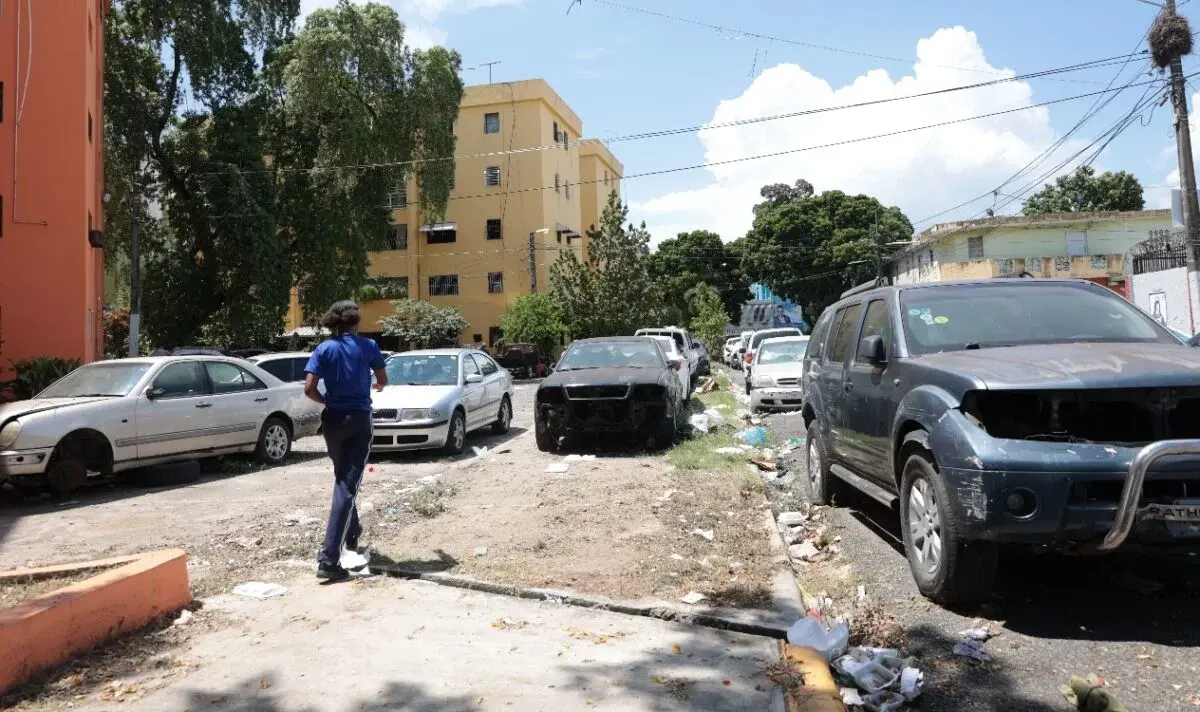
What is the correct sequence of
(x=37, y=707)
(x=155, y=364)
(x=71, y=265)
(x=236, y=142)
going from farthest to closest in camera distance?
(x=236, y=142)
(x=71, y=265)
(x=155, y=364)
(x=37, y=707)

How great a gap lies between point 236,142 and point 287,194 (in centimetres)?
290

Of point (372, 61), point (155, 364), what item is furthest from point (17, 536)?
point (372, 61)

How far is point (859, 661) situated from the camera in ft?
12.6

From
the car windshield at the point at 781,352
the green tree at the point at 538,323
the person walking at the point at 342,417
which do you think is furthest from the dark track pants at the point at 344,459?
the green tree at the point at 538,323

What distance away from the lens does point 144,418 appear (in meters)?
9.09

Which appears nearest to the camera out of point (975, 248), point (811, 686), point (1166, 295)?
point (811, 686)

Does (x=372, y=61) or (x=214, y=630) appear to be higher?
(x=372, y=61)

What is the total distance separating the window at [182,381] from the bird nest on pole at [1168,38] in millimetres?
16927

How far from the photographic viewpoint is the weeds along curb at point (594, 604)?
432cm

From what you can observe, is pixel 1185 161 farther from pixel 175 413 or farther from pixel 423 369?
pixel 175 413

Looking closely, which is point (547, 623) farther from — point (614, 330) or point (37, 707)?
point (614, 330)

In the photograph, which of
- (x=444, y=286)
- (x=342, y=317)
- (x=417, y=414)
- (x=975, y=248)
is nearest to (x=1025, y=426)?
(x=342, y=317)

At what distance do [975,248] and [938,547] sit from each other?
135 ft

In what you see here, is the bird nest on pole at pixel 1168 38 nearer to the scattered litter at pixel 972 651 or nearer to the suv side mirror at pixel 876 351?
the suv side mirror at pixel 876 351
